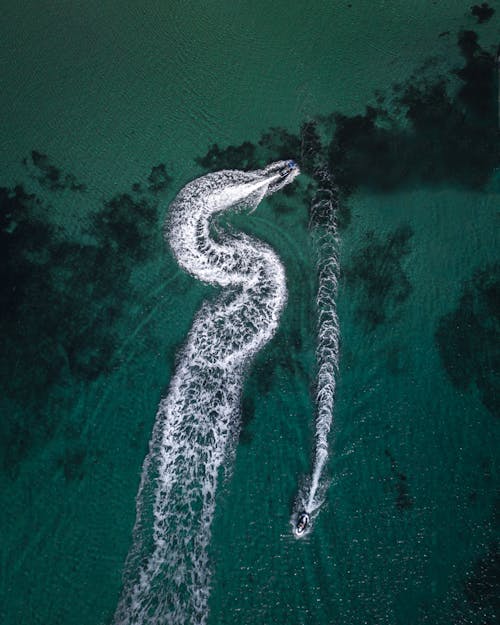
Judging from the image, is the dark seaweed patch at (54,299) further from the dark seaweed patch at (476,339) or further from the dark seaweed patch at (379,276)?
the dark seaweed patch at (476,339)

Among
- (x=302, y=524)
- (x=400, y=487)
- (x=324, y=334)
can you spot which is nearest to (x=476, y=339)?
(x=324, y=334)

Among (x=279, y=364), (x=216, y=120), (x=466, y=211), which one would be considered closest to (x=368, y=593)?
(x=279, y=364)

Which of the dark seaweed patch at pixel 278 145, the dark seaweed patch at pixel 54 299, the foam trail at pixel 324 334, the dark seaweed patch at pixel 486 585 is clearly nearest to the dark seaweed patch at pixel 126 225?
the dark seaweed patch at pixel 54 299

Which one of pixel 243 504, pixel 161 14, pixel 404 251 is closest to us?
pixel 243 504

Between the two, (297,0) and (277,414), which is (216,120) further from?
(277,414)

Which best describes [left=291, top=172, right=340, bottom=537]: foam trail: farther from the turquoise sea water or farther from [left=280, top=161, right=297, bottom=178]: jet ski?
[left=280, top=161, right=297, bottom=178]: jet ski

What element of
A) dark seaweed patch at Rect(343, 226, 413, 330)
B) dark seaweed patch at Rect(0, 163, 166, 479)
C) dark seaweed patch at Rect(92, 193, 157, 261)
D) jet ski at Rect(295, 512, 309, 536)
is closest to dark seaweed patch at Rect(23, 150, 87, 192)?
→ dark seaweed patch at Rect(0, 163, 166, 479)
